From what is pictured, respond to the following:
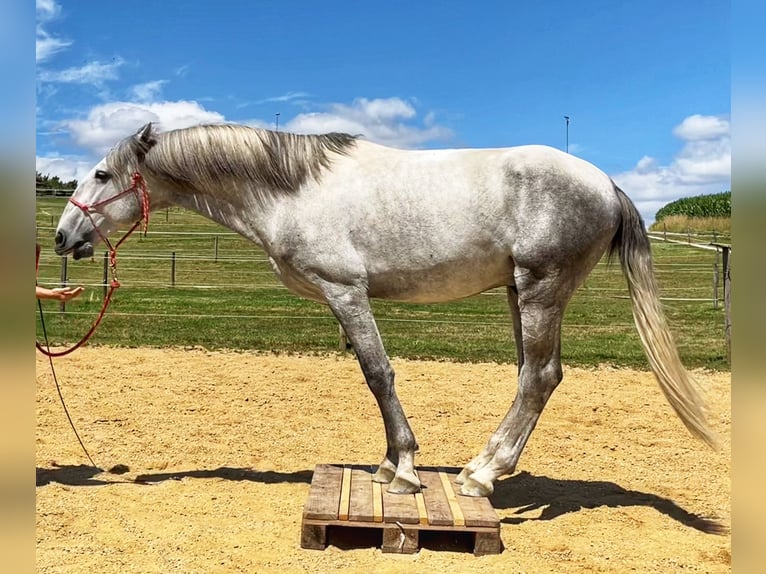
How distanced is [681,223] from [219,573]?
41226 mm

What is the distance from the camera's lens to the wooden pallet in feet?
11.0

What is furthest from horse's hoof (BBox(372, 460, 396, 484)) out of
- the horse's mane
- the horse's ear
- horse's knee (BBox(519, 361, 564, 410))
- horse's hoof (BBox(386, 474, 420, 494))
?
the horse's ear

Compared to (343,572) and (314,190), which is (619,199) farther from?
(343,572)

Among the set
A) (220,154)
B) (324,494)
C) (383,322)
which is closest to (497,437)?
(324,494)

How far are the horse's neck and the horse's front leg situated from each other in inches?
28.1

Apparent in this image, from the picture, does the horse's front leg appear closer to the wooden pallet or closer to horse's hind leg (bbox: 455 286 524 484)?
the wooden pallet

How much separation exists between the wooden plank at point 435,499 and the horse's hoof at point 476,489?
14 centimetres

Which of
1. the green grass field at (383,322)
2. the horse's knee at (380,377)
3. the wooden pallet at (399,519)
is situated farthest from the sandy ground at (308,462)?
the green grass field at (383,322)

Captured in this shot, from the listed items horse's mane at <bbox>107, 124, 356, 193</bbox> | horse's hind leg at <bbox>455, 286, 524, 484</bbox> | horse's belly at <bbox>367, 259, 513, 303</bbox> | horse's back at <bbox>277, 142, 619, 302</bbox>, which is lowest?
horse's hind leg at <bbox>455, 286, 524, 484</bbox>

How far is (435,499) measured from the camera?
12.2ft
